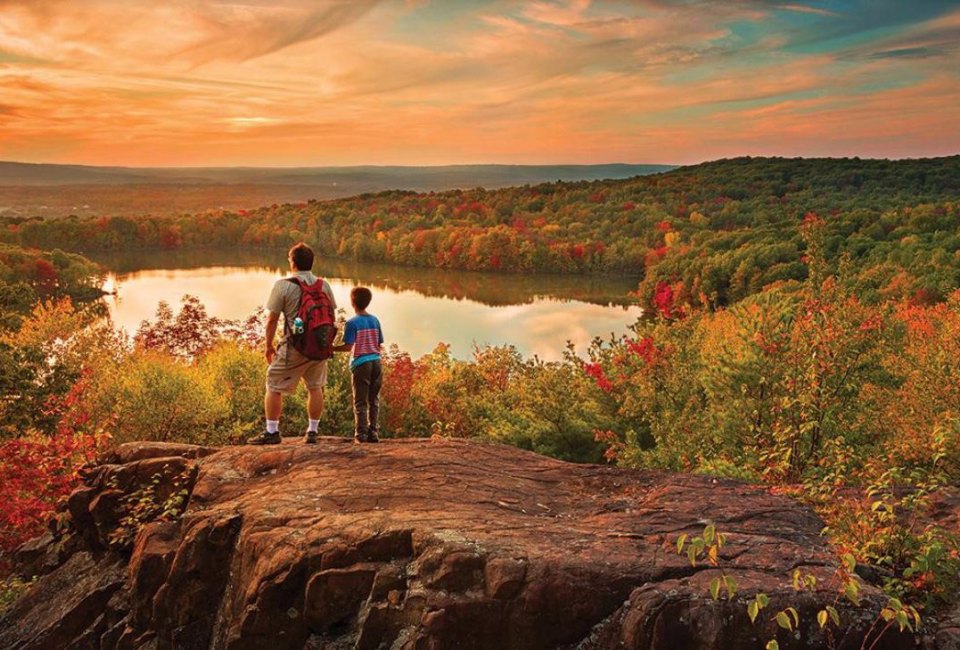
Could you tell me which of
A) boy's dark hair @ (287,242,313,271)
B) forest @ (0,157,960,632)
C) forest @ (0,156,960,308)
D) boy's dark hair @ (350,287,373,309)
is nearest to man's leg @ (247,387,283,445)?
boy's dark hair @ (350,287,373,309)

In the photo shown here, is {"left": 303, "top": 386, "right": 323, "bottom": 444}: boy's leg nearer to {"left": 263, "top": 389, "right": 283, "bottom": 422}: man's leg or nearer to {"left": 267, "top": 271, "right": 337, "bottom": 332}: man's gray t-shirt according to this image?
{"left": 263, "top": 389, "right": 283, "bottom": 422}: man's leg

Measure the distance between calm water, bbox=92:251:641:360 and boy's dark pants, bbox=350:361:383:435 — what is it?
131ft

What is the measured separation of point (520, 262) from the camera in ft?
363

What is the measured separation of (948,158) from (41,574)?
606ft

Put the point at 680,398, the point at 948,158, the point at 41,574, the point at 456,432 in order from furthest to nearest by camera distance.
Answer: the point at 948,158, the point at 456,432, the point at 680,398, the point at 41,574

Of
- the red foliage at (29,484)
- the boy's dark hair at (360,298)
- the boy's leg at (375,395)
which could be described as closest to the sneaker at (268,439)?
the boy's leg at (375,395)

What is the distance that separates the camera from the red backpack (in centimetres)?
903

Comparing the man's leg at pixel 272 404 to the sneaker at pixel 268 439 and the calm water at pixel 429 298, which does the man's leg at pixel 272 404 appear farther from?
the calm water at pixel 429 298

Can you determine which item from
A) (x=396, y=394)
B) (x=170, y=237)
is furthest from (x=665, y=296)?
(x=170, y=237)

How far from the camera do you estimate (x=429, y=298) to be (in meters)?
89.9

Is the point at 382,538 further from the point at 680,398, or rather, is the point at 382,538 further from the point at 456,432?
the point at 456,432

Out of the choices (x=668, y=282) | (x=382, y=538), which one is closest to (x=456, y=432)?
(x=382, y=538)

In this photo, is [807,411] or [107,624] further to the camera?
[807,411]

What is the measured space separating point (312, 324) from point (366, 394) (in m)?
1.31
